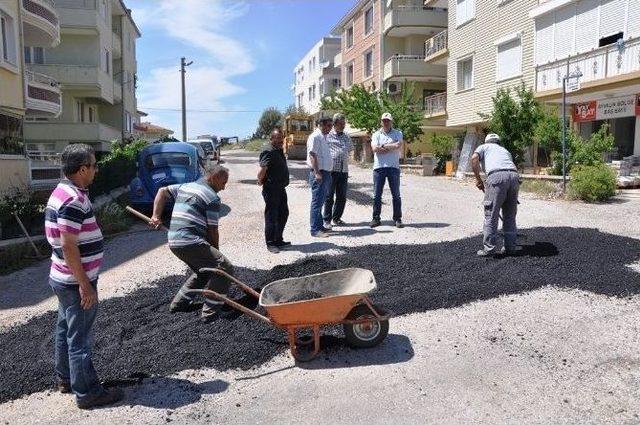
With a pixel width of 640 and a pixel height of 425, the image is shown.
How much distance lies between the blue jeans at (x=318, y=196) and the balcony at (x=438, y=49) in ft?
75.7

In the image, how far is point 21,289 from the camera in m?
7.48

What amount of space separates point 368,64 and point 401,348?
41985 mm

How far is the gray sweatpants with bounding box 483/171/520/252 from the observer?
7.29 metres

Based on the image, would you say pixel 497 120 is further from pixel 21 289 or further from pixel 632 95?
pixel 21 289

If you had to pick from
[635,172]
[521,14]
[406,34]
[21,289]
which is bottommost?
[21,289]

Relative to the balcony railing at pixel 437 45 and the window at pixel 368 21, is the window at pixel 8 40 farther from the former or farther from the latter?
the window at pixel 368 21

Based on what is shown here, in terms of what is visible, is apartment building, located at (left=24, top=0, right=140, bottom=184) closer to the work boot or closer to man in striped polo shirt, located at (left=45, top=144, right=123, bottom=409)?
man in striped polo shirt, located at (left=45, top=144, right=123, bottom=409)

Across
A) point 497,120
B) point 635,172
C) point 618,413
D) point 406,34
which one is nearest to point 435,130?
point 406,34

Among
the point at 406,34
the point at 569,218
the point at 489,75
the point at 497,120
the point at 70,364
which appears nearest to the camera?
the point at 70,364

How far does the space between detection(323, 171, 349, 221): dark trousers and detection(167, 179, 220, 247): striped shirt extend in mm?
4361

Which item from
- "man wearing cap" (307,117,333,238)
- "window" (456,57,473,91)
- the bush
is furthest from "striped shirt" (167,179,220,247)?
"window" (456,57,473,91)

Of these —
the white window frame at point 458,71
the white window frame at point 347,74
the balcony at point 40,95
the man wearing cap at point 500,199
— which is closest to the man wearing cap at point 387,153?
the man wearing cap at point 500,199

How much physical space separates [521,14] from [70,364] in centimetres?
2305

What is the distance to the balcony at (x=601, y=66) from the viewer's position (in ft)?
54.3
